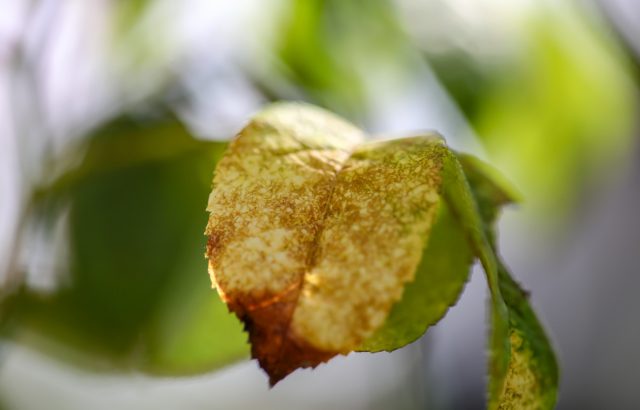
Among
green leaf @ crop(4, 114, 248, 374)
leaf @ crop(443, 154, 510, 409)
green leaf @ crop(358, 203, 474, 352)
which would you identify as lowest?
green leaf @ crop(4, 114, 248, 374)

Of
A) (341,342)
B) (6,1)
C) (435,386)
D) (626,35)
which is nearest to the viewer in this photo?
(341,342)

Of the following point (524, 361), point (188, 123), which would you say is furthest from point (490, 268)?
point (188, 123)

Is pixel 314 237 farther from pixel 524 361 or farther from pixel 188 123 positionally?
pixel 188 123

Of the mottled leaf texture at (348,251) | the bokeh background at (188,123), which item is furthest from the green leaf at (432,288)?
the bokeh background at (188,123)

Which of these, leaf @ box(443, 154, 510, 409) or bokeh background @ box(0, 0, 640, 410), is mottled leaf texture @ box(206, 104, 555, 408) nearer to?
leaf @ box(443, 154, 510, 409)

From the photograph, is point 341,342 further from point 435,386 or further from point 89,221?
point 435,386

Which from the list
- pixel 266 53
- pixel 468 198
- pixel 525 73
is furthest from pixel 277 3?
pixel 468 198

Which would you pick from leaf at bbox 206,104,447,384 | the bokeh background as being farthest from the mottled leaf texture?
the bokeh background
